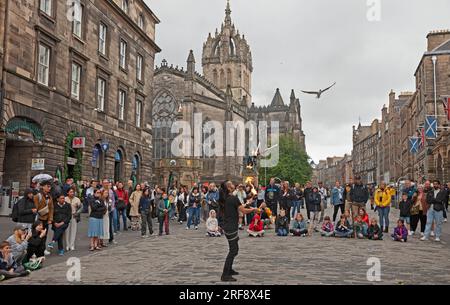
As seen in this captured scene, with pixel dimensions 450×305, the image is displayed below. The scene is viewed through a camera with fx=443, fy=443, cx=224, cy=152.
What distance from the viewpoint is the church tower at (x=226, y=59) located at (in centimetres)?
9194

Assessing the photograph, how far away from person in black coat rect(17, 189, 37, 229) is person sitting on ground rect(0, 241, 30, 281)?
1690 mm

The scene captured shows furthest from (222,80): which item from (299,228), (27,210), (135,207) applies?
(27,210)

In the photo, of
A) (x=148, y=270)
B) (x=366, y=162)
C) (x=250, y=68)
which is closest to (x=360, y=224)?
(x=148, y=270)

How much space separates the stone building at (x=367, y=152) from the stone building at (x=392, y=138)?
11.9 m

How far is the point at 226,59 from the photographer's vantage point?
91.9m

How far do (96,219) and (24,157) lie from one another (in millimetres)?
9160

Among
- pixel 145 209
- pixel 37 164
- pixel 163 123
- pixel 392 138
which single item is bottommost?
pixel 145 209

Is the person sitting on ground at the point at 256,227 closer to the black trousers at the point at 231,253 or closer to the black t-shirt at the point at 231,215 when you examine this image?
the black t-shirt at the point at 231,215

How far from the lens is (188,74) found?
59344 mm

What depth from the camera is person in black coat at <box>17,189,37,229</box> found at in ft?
33.0

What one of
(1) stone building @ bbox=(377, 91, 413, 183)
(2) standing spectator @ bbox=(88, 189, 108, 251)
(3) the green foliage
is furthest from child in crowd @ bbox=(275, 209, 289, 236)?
(3) the green foliage

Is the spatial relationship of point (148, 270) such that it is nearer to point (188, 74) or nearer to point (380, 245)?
point (380, 245)

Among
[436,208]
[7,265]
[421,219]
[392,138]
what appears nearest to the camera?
[7,265]

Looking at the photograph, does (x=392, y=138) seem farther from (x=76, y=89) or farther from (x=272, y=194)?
A: (x=76, y=89)
